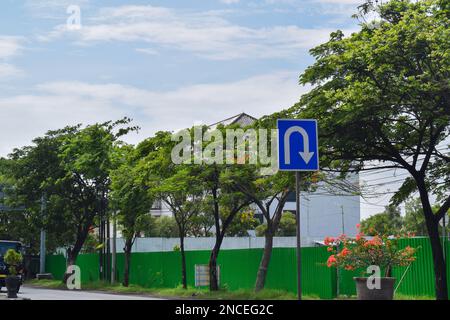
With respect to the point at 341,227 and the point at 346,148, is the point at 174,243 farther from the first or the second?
the point at 346,148

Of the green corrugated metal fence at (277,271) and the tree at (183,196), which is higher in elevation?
the tree at (183,196)

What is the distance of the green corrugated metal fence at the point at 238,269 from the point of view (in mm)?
30172

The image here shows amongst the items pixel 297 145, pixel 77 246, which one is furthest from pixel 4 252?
pixel 297 145

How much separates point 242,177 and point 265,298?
4.69 m

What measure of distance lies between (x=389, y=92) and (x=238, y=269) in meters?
16.3

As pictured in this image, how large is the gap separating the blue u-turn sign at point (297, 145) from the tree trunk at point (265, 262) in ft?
61.0

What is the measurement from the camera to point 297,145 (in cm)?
1353

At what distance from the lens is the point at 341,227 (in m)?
88.0

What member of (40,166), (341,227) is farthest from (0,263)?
(341,227)

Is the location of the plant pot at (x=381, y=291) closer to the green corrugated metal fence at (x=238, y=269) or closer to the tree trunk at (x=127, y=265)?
the green corrugated metal fence at (x=238, y=269)

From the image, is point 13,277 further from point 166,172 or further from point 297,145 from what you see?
point 297,145

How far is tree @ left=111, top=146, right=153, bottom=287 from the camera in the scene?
123ft

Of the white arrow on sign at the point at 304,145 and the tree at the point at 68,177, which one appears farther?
the tree at the point at 68,177

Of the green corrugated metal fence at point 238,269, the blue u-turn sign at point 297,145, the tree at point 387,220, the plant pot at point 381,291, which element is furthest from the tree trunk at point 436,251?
the tree at point 387,220
